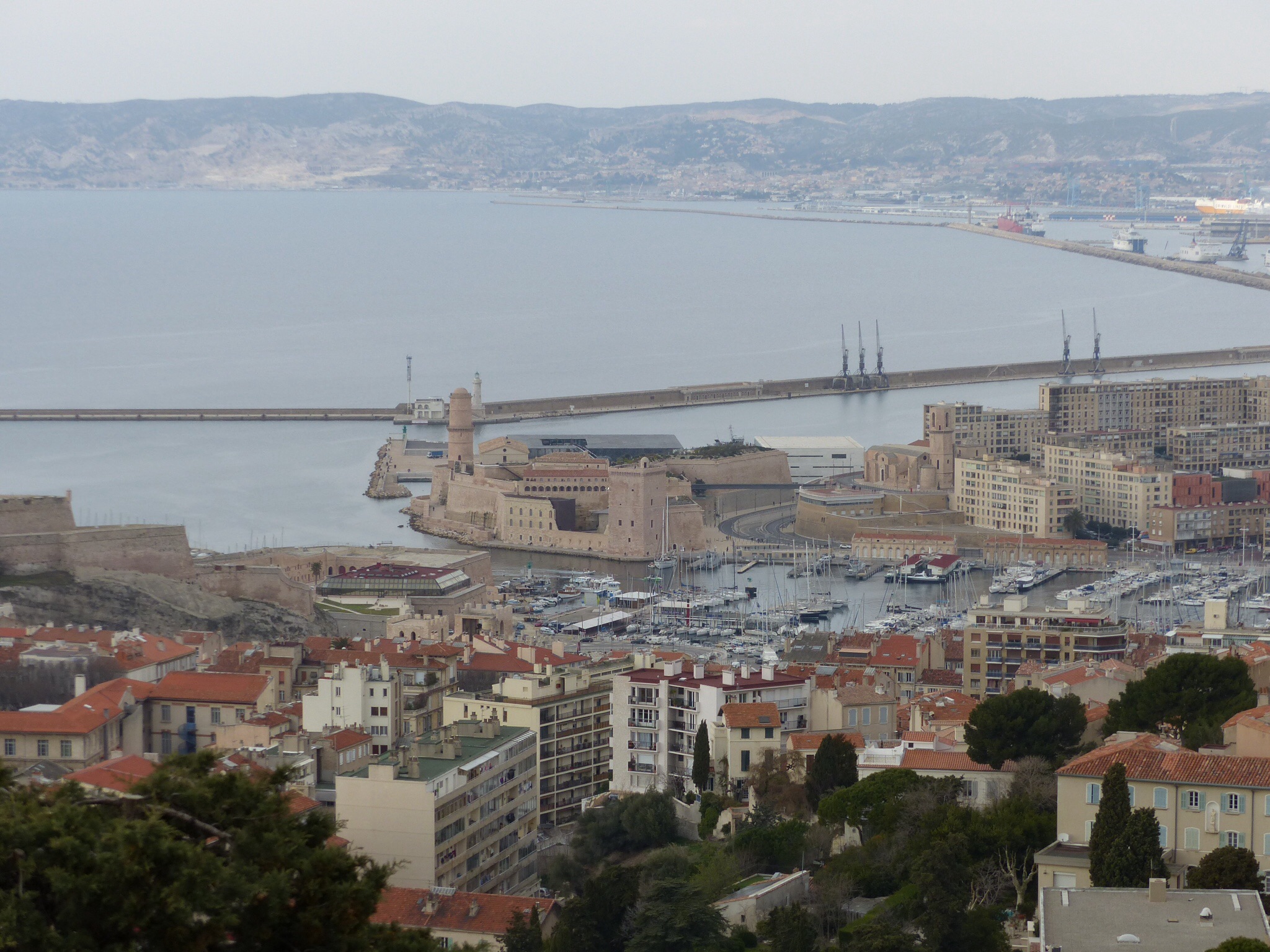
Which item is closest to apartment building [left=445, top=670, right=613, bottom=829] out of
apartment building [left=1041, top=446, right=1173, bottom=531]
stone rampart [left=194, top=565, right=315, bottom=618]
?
stone rampart [left=194, top=565, right=315, bottom=618]

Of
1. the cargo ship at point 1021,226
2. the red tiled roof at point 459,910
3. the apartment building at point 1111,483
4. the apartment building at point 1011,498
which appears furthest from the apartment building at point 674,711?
the cargo ship at point 1021,226

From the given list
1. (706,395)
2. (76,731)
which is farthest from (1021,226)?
(76,731)

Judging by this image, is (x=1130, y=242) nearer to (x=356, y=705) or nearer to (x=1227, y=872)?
(x=356, y=705)

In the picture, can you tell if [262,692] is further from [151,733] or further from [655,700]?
[655,700]

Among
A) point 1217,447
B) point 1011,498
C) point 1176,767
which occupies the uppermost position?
point 1176,767

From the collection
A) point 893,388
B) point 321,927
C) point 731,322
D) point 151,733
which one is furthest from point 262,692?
point 731,322

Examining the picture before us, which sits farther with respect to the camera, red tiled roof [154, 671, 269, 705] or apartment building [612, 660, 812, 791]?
red tiled roof [154, 671, 269, 705]

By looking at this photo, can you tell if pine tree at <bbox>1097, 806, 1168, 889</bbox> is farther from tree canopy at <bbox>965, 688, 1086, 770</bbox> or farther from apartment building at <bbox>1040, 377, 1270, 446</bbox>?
apartment building at <bbox>1040, 377, 1270, 446</bbox>
